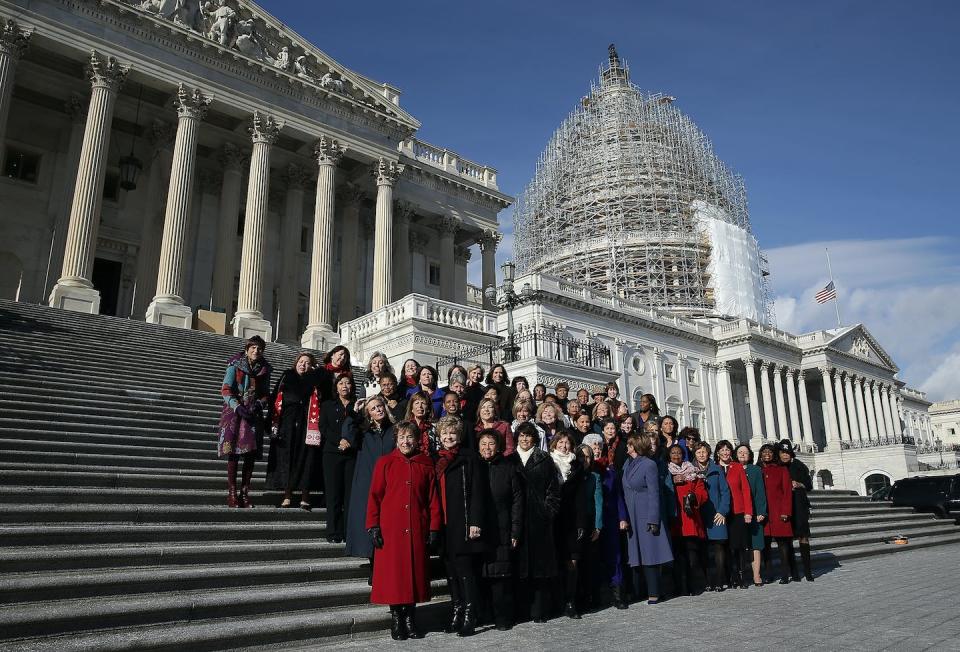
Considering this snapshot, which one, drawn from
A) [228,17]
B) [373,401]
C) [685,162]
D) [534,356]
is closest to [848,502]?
[534,356]

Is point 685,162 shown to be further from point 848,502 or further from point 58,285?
point 58,285

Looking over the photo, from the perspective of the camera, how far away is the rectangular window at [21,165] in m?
25.4

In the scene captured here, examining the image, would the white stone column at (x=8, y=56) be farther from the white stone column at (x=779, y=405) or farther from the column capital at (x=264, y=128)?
the white stone column at (x=779, y=405)

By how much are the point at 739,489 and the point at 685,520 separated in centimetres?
120

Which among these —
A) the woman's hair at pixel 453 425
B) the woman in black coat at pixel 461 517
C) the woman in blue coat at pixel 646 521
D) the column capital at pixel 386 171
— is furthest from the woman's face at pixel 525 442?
the column capital at pixel 386 171

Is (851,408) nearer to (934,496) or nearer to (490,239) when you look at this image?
(490,239)

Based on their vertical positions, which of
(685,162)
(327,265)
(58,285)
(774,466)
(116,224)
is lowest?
(774,466)

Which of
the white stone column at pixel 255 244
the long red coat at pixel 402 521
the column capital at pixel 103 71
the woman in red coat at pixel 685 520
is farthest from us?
the white stone column at pixel 255 244

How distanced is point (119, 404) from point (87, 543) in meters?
5.40

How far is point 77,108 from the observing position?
25.0 m

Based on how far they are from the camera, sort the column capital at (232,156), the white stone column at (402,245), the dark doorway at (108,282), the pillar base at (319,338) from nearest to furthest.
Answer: the pillar base at (319,338), the dark doorway at (108,282), the column capital at (232,156), the white stone column at (402,245)

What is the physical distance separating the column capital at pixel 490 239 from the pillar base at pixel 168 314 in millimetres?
17567

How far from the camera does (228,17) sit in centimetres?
2584

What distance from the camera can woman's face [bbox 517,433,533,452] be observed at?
7027mm
